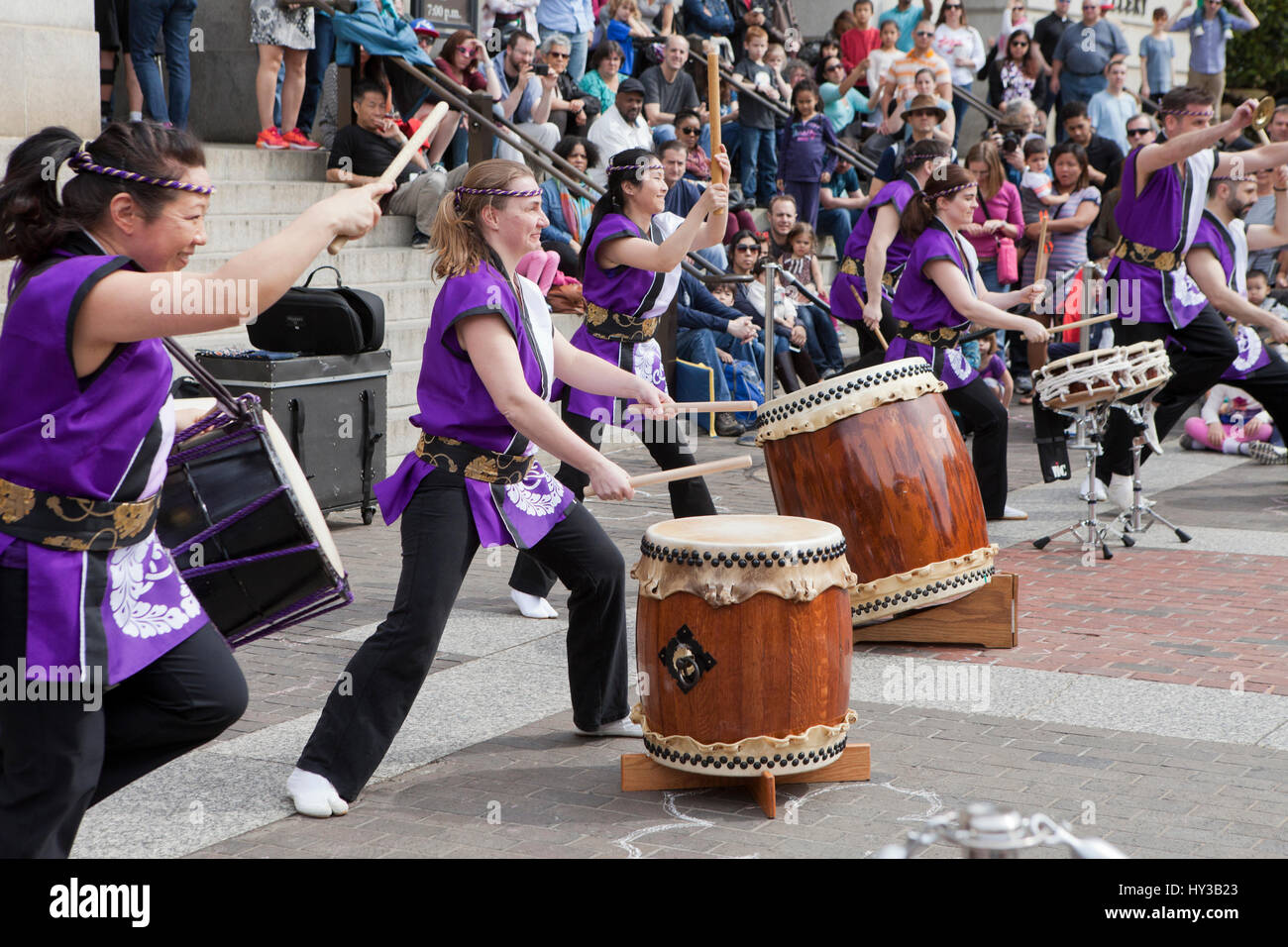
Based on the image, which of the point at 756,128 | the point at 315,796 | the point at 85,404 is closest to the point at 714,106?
the point at 315,796

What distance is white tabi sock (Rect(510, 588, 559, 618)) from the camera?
21.5 ft

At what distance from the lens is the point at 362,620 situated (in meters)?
6.50

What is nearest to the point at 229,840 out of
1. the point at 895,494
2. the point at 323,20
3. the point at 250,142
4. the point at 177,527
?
the point at 177,527

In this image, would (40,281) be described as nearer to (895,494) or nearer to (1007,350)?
(895,494)

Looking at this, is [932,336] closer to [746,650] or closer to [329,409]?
[329,409]

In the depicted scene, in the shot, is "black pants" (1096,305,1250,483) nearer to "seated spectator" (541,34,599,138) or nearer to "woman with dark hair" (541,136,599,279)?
"woman with dark hair" (541,136,599,279)

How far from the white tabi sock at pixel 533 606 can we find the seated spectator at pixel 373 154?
4848mm

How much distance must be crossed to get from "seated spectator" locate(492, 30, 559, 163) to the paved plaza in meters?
6.18

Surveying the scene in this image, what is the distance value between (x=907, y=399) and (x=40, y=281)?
141 inches

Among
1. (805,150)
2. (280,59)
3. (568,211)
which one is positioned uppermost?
(280,59)

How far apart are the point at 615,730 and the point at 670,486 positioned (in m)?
1.94

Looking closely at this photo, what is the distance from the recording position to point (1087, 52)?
17859mm

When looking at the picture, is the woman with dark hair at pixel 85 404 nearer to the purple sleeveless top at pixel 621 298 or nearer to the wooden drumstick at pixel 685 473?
the wooden drumstick at pixel 685 473

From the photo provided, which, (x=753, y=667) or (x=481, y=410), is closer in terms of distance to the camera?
(x=753, y=667)
